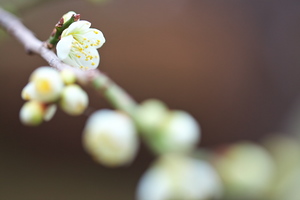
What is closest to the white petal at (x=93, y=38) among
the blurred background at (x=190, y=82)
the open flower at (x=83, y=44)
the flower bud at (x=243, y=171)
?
the open flower at (x=83, y=44)

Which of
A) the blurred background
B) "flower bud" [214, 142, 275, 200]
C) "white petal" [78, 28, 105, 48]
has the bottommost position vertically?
"white petal" [78, 28, 105, 48]

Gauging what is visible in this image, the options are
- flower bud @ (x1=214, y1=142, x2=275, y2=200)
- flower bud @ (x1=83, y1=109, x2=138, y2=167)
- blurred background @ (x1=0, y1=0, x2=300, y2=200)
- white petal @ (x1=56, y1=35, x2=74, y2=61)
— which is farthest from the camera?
blurred background @ (x1=0, y1=0, x2=300, y2=200)

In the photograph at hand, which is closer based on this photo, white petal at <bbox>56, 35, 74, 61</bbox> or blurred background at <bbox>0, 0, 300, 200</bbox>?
white petal at <bbox>56, 35, 74, 61</bbox>

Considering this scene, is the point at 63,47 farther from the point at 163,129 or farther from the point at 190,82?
the point at 190,82

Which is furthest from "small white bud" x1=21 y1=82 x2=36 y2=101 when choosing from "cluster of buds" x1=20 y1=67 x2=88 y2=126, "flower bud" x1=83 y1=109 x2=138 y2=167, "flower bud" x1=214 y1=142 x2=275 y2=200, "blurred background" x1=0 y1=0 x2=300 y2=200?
"blurred background" x1=0 y1=0 x2=300 y2=200

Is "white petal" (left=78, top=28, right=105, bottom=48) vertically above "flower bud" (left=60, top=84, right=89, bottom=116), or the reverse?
"white petal" (left=78, top=28, right=105, bottom=48)

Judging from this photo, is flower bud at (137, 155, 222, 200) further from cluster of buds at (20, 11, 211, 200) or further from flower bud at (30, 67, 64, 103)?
flower bud at (30, 67, 64, 103)
